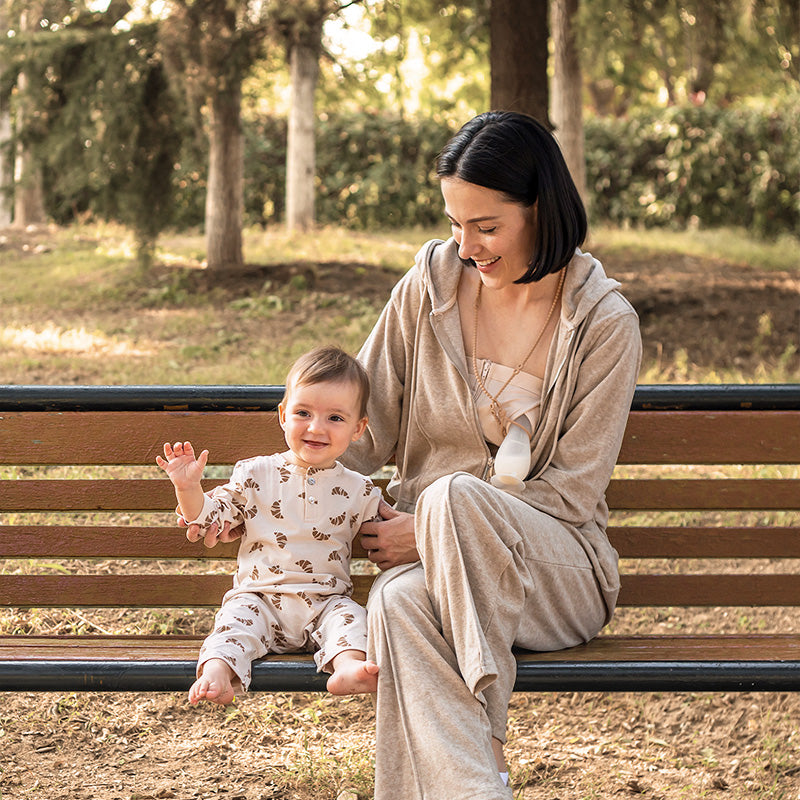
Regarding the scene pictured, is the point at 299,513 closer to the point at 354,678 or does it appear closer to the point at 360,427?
the point at 360,427

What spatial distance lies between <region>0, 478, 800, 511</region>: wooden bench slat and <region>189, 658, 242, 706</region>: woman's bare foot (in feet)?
2.22

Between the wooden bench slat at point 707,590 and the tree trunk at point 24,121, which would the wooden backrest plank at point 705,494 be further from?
the tree trunk at point 24,121

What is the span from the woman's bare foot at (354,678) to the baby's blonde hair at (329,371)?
0.65 metres

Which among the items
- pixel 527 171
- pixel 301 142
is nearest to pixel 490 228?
pixel 527 171

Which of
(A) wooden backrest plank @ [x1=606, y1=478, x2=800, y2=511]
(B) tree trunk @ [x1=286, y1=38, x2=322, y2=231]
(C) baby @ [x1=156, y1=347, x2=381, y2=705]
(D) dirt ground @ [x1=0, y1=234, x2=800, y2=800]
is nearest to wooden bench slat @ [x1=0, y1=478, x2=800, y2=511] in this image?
(A) wooden backrest plank @ [x1=606, y1=478, x2=800, y2=511]

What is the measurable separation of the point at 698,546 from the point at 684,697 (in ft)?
3.21

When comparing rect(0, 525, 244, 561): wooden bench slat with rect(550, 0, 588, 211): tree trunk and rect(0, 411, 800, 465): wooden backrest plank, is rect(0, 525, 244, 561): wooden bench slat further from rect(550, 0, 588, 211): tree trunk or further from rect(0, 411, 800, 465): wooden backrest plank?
rect(550, 0, 588, 211): tree trunk

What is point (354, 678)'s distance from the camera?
232cm

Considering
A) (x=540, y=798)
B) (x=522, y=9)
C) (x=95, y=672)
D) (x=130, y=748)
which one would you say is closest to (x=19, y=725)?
(x=130, y=748)

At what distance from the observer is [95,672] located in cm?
247

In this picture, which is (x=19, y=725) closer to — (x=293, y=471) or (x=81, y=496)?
(x=81, y=496)

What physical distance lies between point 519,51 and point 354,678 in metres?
5.75

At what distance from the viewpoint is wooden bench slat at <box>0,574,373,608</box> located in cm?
294

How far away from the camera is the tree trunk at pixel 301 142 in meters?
11.5
